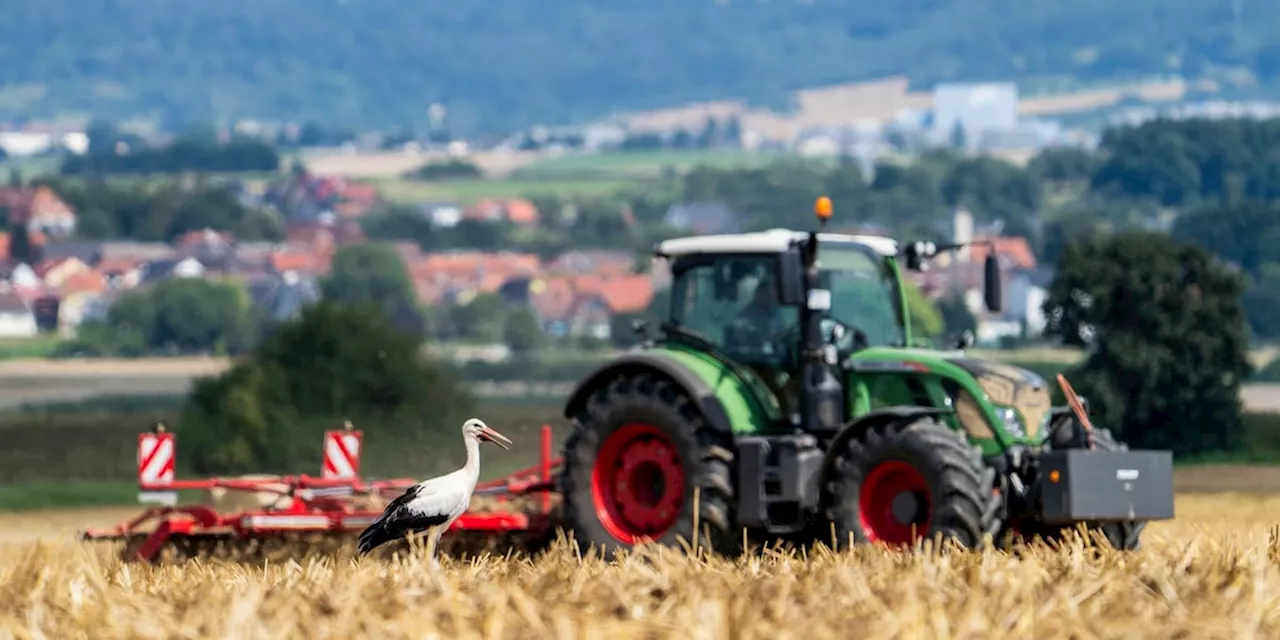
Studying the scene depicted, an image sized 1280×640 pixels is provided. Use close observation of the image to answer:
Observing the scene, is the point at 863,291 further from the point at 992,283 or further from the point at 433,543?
the point at 433,543

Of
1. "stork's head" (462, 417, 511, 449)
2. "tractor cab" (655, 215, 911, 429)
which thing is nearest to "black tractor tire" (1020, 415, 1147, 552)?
"tractor cab" (655, 215, 911, 429)

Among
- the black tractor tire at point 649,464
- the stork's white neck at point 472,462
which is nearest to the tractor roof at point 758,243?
the black tractor tire at point 649,464

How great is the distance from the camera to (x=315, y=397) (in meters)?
41.6

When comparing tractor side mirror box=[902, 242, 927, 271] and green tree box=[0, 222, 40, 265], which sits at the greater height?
green tree box=[0, 222, 40, 265]

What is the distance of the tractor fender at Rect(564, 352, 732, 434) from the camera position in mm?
14531

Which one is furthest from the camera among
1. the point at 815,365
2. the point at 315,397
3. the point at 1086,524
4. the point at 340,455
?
the point at 315,397

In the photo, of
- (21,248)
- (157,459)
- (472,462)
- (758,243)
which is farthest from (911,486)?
(21,248)

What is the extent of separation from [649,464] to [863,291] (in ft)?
5.50

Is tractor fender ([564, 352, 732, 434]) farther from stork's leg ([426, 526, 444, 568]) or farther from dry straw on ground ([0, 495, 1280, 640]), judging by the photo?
dry straw on ground ([0, 495, 1280, 640])

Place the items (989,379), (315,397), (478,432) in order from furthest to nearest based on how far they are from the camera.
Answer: (315,397) → (989,379) → (478,432)

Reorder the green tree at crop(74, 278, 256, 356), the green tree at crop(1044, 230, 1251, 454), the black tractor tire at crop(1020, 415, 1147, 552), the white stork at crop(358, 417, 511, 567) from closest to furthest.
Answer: the white stork at crop(358, 417, 511, 567), the black tractor tire at crop(1020, 415, 1147, 552), the green tree at crop(1044, 230, 1251, 454), the green tree at crop(74, 278, 256, 356)

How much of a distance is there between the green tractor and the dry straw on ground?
448 centimetres

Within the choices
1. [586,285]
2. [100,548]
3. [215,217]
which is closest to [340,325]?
[100,548]

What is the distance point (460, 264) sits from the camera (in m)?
156
